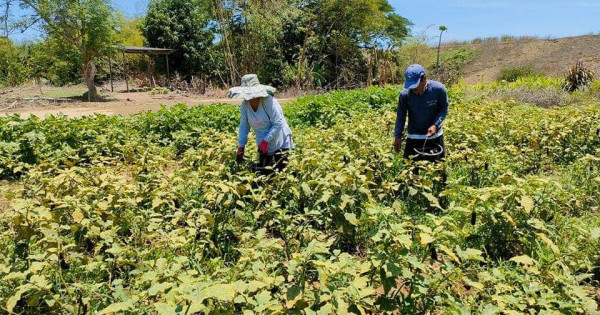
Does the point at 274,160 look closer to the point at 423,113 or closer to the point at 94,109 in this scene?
the point at 423,113

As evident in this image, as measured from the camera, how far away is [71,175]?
3463 millimetres

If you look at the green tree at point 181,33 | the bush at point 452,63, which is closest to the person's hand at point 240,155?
the green tree at point 181,33

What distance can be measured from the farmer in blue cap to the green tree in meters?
20.7

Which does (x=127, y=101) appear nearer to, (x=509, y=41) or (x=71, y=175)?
(x=71, y=175)

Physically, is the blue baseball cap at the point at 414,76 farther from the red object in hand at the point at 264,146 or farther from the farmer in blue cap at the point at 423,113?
the red object in hand at the point at 264,146

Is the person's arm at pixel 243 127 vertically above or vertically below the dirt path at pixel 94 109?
above

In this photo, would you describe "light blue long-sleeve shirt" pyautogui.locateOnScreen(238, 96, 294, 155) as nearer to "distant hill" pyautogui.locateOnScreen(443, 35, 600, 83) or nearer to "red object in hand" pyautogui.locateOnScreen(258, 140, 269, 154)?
"red object in hand" pyautogui.locateOnScreen(258, 140, 269, 154)

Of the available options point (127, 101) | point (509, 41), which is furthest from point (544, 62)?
point (127, 101)

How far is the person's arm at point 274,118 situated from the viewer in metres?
3.96

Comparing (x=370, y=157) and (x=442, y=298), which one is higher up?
(x=370, y=157)

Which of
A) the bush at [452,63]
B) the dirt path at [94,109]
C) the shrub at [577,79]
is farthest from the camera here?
the bush at [452,63]

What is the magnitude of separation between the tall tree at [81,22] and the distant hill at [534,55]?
2154 centimetres

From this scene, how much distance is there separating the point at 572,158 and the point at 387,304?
14.6 feet

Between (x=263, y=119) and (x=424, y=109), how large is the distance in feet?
5.01
